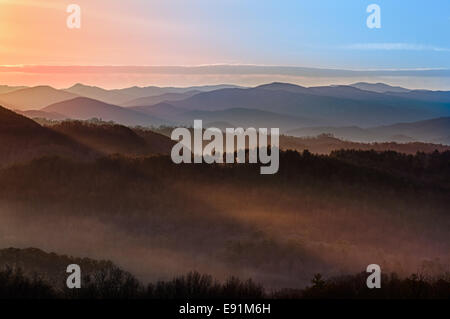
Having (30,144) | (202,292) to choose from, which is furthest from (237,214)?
(30,144)

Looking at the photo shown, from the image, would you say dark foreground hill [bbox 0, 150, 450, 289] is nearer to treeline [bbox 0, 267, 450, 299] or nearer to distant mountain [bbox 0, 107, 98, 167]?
distant mountain [bbox 0, 107, 98, 167]

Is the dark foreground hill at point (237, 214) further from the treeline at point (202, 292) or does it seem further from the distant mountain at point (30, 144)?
the treeline at point (202, 292)

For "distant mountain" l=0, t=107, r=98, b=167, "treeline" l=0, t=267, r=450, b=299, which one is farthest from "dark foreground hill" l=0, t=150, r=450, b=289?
"treeline" l=0, t=267, r=450, b=299

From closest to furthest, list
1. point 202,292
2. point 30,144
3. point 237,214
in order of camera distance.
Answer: point 202,292
point 237,214
point 30,144

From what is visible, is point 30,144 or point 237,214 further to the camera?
point 30,144

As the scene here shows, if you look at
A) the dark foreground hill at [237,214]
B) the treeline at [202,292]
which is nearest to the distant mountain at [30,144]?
the dark foreground hill at [237,214]

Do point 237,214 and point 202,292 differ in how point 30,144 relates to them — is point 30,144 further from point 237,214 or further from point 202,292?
point 202,292

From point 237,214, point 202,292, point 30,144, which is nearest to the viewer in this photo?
point 202,292

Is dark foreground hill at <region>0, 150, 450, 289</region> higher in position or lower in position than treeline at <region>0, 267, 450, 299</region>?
lower

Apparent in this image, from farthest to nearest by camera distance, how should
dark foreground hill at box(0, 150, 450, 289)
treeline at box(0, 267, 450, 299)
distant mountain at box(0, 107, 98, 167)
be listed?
distant mountain at box(0, 107, 98, 167)
dark foreground hill at box(0, 150, 450, 289)
treeline at box(0, 267, 450, 299)
